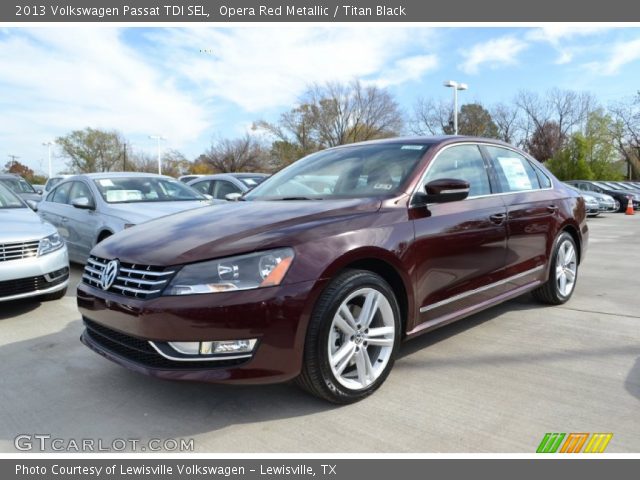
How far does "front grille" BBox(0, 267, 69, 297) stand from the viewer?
4.78m

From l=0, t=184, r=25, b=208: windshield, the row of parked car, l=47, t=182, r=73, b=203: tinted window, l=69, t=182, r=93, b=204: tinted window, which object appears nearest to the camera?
the row of parked car

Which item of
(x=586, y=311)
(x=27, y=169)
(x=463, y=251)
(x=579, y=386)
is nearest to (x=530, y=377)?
(x=579, y=386)

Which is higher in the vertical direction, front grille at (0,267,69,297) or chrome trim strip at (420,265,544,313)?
chrome trim strip at (420,265,544,313)

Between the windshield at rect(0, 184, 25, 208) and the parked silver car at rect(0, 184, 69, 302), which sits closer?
the parked silver car at rect(0, 184, 69, 302)

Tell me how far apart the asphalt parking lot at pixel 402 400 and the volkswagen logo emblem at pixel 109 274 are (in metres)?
0.70

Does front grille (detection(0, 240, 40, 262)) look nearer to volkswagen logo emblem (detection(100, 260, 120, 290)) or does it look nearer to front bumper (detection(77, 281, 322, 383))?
volkswagen logo emblem (detection(100, 260, 120, 290))

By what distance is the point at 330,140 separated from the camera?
48.3 m

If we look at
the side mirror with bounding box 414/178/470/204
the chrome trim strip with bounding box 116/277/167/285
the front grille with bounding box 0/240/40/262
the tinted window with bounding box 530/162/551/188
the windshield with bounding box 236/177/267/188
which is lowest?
the front grille with bounding box 0/240/40/262

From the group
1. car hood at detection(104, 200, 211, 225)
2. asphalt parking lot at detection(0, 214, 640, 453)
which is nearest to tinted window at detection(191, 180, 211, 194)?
car hood at detection(104, 200, 211, 225)

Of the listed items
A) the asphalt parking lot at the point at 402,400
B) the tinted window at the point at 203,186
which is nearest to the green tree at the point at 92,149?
the tinted window at the point at 203,186

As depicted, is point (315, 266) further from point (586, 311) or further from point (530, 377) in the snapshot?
point (586, 311)

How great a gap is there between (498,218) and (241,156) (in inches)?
2006

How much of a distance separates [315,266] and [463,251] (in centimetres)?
134

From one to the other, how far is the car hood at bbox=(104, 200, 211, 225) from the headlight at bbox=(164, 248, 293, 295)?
12.0 ft
